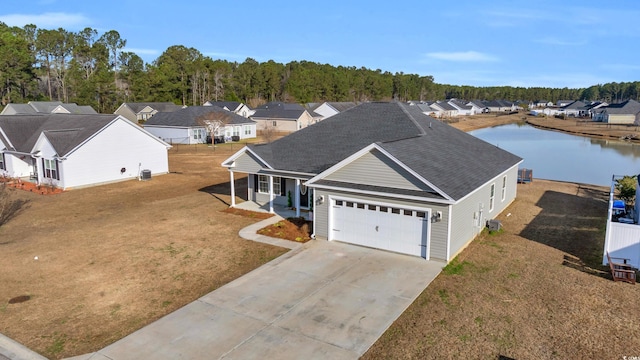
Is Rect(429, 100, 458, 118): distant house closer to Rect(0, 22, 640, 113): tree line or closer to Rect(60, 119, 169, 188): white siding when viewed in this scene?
Rect(0, 22, 640, 113): tree line

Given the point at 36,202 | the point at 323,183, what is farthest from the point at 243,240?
the point at 36,202

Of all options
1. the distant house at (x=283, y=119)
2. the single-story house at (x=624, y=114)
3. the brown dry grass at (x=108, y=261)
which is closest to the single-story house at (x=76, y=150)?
the brown dry grass at (x=108, y=261)

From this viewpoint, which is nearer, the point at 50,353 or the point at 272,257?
the point at 50,353

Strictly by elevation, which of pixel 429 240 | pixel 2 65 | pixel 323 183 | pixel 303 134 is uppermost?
pixel 2 65

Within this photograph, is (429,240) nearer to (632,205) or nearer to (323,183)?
(323,183)

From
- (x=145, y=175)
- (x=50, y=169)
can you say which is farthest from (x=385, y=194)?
(x=50, y=169)

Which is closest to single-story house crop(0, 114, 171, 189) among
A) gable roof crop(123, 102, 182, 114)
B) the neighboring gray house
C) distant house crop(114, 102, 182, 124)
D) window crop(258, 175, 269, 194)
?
the neighboring gray house

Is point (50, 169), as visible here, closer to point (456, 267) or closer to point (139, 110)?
point (456, 267)
